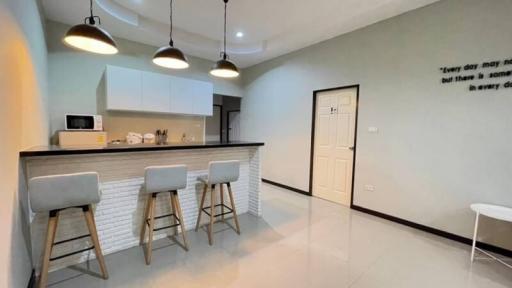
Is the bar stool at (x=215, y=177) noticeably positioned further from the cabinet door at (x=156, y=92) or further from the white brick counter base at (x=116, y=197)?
the cabinet door at (x=156, y=92)

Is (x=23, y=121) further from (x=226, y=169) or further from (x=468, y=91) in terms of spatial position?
(x=468, y=91)

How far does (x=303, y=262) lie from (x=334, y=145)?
2.43m

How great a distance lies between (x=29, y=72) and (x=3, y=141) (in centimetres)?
117

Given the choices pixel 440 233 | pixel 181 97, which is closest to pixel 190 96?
pixel 181 97

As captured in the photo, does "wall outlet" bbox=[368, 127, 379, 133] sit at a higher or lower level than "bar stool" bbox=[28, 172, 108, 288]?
higher

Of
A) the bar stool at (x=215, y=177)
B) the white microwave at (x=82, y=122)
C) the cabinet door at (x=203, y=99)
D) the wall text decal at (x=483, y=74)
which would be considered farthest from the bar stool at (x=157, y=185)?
the wall text decal at (x=483, y=74)

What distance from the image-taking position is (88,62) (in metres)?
3.79

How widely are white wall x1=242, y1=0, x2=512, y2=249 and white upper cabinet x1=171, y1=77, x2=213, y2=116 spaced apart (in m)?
2.27

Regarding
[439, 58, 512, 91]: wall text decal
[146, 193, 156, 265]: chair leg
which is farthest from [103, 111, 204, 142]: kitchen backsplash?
[439, 58, 512, 91]: wall text decal

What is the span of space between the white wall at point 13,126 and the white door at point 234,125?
4.90m

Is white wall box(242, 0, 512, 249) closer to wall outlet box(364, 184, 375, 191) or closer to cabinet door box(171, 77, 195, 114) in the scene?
wall outlet box(364, 184, 375, 191)

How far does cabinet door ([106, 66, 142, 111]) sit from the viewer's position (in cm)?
373

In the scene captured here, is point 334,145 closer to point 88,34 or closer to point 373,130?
point 373,130

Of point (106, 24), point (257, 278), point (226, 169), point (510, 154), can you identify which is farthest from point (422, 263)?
point (106, 24)
